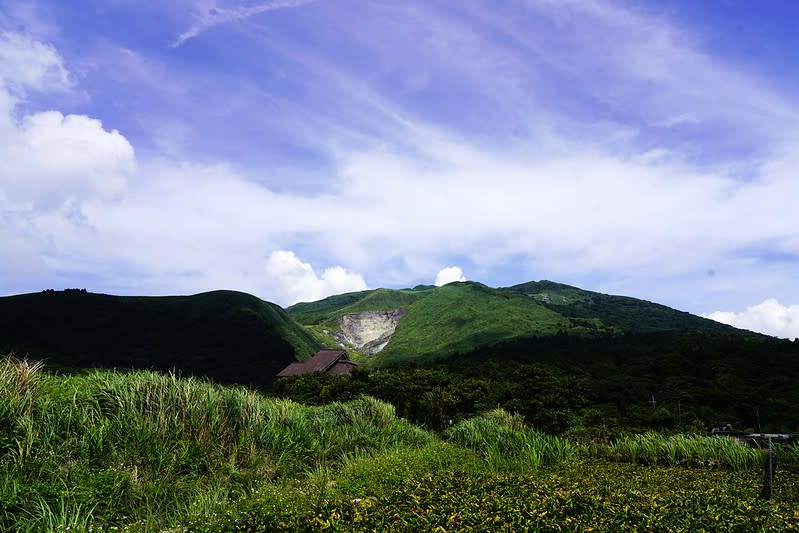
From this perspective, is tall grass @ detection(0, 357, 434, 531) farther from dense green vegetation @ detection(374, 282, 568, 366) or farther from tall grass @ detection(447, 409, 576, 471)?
dense green vegetation @ detection(374, 282, 568, 366)

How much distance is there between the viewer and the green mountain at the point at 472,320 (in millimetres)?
101562

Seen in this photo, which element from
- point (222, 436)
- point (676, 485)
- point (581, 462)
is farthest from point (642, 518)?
point (222, 436)

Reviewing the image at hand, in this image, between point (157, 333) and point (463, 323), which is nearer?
point (157, 333)

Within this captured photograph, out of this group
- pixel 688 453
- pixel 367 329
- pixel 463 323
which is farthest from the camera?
pixel 367 329

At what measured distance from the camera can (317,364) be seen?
52312 mm

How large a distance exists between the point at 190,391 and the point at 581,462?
865 cm

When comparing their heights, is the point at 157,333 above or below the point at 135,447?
above

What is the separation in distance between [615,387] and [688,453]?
29.8 meters

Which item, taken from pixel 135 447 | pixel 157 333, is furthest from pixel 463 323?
pixel 135 447

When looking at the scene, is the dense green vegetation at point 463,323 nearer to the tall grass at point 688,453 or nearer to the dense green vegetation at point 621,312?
the dense green vegetation at point 621,312

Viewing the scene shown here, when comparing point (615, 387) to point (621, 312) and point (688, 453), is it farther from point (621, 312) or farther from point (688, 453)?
point (621, 312)

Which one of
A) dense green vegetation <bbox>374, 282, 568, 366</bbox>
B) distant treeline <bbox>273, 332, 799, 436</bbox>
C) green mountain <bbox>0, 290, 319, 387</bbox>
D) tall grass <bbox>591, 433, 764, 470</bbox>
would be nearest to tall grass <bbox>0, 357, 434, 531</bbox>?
tall grass <bbox>591, 433, 764, 470</bbox>

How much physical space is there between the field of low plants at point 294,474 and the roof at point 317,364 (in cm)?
3939

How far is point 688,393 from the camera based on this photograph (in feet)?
118
